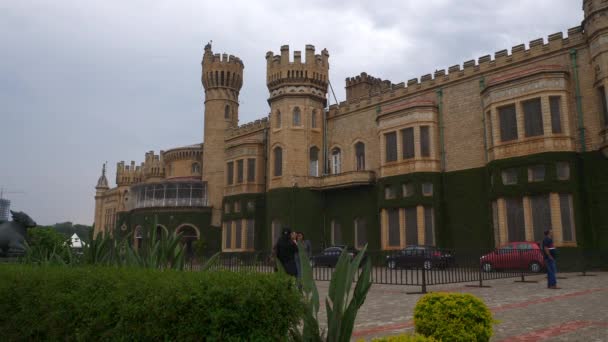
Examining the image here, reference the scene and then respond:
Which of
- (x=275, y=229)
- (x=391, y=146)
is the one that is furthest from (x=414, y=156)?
(x=275, y=229)

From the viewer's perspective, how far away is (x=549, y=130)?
2120cm

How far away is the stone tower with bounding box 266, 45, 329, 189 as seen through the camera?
3070 cm

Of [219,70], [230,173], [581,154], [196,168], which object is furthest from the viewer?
[196,168]

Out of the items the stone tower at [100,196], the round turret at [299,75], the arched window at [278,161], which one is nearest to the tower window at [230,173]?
the arched window at [278,161]

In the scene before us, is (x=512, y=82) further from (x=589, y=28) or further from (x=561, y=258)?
(x=561, y=258)

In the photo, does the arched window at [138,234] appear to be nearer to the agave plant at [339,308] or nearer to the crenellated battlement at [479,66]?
the crenellated battlement at [479,66]

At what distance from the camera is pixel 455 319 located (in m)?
5.39

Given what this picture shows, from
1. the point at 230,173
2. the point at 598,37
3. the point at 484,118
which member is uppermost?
the point at 598,37

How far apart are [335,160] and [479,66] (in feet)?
36.7

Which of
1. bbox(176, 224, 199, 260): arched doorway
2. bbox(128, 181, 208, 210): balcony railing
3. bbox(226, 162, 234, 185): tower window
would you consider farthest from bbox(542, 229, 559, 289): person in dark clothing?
bbox(176, 224, 199, 260): arched doorway

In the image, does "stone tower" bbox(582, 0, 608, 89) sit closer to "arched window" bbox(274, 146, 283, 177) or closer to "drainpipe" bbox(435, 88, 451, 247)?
"drainpipe" bbox(435, 88, 451, 247)

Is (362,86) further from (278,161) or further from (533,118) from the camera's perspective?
(533,118)

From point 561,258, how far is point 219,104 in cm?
2845

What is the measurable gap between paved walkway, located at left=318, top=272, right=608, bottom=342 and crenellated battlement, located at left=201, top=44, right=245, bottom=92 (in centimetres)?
2877
